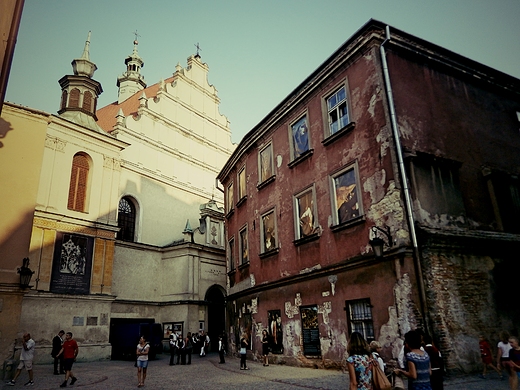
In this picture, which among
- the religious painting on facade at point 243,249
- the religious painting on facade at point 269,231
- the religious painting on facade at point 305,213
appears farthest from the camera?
the religious painting on facade at point 243,249

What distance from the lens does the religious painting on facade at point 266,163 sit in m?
17.4

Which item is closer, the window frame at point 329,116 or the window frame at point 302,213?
the window frame at point 329,116

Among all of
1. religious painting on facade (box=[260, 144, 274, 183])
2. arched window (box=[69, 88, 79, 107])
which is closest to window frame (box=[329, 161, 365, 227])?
religious painting on facade (box=[260, 144, 274, 183])

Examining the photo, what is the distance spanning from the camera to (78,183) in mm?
23344

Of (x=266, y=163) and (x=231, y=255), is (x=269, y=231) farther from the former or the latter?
(x=231, y=255)

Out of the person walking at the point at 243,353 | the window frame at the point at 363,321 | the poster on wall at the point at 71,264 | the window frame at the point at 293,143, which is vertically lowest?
the person walking at the point at 243,353

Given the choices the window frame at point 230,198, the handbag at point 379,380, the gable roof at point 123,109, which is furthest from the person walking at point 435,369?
the gable roof at point 123,109

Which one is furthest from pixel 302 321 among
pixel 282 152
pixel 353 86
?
pixel 353 86

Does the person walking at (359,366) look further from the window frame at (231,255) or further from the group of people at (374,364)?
the window frame at (231,255)

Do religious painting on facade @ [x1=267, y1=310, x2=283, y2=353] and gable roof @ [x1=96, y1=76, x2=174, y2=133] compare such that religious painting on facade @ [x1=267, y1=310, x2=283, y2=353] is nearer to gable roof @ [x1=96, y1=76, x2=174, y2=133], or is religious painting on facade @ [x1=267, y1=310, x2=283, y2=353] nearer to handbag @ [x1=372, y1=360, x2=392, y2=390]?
handbag @ [x1=372, y1=360, x2=392, y2=390]

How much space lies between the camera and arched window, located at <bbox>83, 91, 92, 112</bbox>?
26.4 meters

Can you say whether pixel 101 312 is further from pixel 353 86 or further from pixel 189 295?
pixel 353 86

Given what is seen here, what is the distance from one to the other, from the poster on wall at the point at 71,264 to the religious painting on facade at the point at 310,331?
45.6ft

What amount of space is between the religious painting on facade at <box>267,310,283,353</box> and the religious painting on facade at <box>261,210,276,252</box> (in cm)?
269
